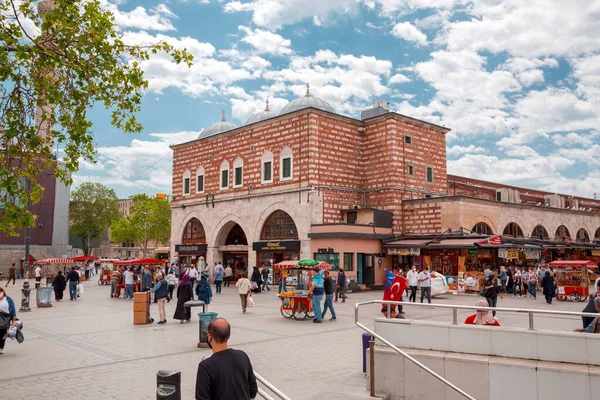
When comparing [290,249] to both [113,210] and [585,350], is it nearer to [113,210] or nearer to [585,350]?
[585,350]

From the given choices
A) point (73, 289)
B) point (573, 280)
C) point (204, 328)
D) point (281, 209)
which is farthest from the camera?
point (281, 209)

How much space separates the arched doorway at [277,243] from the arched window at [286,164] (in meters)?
2.12

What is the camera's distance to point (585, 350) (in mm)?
5746

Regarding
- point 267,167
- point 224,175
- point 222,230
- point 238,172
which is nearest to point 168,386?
point 267,167

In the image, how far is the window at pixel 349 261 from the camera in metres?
25.7

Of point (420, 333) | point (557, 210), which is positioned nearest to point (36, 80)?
point (420, 333)

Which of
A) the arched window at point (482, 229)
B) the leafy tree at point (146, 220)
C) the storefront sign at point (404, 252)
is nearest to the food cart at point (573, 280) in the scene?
the arched window at point (482, 229)

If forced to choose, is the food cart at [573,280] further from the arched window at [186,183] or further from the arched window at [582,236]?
the arched window at [186,183]

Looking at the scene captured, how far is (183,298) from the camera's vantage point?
14.1 metres

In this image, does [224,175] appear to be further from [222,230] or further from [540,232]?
[540,232]

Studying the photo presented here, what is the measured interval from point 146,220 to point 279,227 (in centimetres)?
4015

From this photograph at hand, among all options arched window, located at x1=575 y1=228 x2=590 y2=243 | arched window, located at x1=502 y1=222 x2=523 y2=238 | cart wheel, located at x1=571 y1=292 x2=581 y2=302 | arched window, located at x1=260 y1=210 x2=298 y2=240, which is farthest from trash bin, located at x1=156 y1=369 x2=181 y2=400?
arched window, located at x1=575 y1=228 x2=590 y2=243

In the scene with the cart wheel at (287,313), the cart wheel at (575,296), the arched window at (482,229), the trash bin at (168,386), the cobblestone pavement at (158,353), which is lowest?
the cobblestone pavement at (158,353)

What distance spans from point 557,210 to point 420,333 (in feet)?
103
